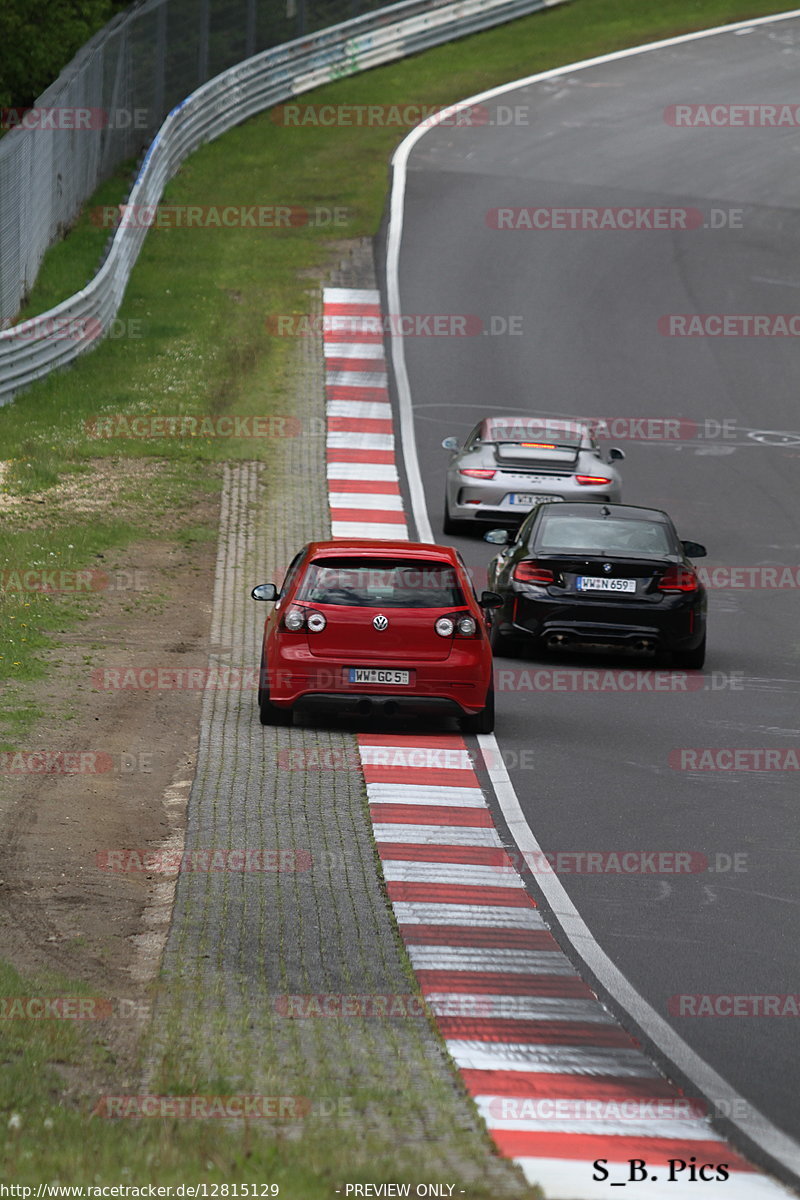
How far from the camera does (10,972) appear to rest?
326 inches

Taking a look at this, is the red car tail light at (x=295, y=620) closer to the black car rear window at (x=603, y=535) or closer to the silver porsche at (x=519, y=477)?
the black car rear window at (x=603, y=535)

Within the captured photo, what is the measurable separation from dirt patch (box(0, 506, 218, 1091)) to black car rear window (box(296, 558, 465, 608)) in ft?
5.07

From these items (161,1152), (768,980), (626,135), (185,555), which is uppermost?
(626,135)

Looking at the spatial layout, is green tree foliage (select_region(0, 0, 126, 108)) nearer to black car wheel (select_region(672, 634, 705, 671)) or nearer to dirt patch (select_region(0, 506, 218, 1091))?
dirt patch (select_region(0, 506, 218, 1091))

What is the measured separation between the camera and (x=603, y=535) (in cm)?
1800

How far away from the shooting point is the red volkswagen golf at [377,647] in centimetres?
1427

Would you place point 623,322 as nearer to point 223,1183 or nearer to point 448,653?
point 448,653

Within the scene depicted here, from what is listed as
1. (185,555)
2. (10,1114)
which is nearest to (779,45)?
(185,555)

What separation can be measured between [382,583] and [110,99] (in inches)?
1126

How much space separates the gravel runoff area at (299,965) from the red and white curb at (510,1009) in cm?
15

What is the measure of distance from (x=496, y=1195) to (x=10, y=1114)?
1803mm

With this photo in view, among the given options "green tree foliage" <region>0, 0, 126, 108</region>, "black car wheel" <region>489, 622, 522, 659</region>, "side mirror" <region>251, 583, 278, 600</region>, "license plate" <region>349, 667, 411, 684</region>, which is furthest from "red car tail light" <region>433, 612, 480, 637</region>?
"green tree foliage" <region>0, 0, 126, 108</region>

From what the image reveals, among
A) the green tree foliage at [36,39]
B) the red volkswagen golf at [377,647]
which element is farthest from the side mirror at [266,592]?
the green tree foliage at [36,39]

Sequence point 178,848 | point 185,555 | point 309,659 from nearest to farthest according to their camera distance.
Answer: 1. point 178,848
2. point 309,659
3. point 185,555
